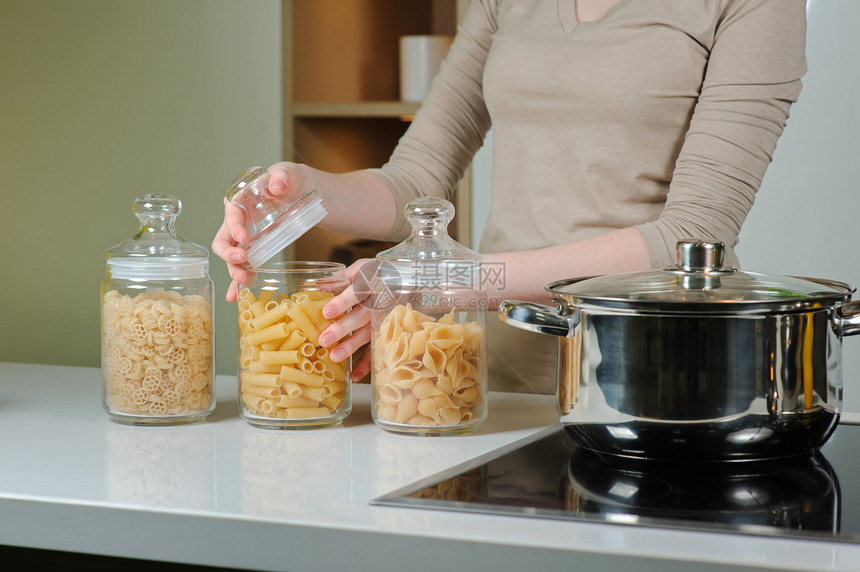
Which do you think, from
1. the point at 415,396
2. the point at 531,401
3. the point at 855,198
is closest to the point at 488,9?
the point at 531,401

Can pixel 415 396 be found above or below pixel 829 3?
below

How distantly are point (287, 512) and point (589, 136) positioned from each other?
0.73m

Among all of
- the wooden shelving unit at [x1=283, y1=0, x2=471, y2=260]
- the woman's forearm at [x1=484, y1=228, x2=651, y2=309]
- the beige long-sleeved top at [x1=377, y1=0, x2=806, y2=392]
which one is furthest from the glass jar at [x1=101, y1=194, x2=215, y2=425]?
the wooden shelving unit at [x1=283, y1=0, x2=471, y2=260]

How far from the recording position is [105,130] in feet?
6.79

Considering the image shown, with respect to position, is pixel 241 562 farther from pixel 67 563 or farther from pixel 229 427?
pixel 67 563

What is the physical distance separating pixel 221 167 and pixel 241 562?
5.19 ft

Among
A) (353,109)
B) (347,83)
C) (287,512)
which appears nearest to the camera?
(287,512)

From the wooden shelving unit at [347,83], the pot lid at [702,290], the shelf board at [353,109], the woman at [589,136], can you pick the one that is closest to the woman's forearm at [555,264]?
the woman at [589,136]

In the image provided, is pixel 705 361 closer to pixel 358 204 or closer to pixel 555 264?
pixel 555 264

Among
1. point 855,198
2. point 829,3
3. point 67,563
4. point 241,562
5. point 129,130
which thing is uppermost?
point 829,3

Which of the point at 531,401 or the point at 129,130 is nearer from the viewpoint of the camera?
the point at 531,401

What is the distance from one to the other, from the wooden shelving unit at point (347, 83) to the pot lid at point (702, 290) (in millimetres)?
1286

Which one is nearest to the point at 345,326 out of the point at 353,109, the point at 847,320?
the point at 847,320

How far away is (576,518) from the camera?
1.77 feet
